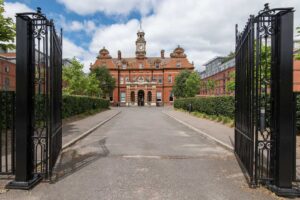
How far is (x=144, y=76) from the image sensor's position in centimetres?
6581

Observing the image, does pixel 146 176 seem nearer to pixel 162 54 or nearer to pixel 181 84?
pixel 181 84

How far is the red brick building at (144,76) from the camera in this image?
62.4 m

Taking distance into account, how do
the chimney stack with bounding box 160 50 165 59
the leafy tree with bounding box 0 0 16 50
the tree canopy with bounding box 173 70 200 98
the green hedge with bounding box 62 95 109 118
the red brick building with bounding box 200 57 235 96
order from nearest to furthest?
the leafy tree with bounding box 0 0 16 50
the green hedge with bounding box 62 95 109 118
the tree canopy with bounding box 173 70 200 98
the red brick building with bounding box 200 57 235 96
the chimney stack with bounding box 160 50 165 59

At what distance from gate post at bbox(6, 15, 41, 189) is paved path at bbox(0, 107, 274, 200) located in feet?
0.96

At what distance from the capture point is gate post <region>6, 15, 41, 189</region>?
425 centimetres

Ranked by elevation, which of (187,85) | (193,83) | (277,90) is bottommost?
(277,90)

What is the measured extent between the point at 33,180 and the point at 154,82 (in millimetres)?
58118

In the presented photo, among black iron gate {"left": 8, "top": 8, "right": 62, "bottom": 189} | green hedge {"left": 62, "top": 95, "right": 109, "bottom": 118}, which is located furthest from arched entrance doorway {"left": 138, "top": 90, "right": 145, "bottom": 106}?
black iron gate {"left": 8, "top": 8, "right": 62, "bottom": 189}

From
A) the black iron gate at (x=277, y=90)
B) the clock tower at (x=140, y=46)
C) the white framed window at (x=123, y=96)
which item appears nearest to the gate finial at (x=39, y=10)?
the black iron gate at (x=277, y=90)

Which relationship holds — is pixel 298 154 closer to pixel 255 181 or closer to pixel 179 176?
pixel 255 181

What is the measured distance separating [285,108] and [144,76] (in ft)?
204

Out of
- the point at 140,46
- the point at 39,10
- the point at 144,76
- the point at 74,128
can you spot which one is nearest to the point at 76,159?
the point at 39,10

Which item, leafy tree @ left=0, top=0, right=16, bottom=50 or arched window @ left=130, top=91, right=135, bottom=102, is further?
arched window @ left=130, top=91, right=135, bottom=102

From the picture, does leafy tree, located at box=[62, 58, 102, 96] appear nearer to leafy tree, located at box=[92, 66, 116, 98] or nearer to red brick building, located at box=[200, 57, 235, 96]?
leafy tree, located at box=[92, 66, 116, 98]
